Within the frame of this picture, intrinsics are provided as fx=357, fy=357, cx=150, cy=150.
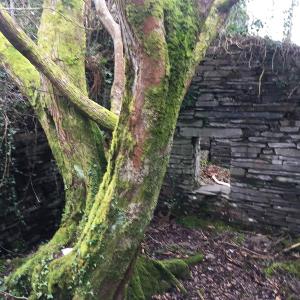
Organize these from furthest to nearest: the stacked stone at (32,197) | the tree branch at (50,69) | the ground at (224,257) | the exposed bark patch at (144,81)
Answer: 1. the stacked stone at (32,197)
2. the ground at (224,257)
3. the tree branch at (50,69)
4. the exposed bark patch at (144,81)

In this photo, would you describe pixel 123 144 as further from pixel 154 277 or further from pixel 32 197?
pixel 32 197

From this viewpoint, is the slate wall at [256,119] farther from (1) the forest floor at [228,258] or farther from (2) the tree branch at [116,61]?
(2) the tree branch at [116,61]

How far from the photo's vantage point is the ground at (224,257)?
3682 millimetres

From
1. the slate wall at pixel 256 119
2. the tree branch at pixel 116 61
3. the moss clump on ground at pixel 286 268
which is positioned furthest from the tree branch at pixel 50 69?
the moss clump on ground at pixel 286 268

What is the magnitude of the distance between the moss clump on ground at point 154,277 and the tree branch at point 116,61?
1495 mm

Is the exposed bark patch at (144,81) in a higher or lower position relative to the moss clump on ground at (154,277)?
higher

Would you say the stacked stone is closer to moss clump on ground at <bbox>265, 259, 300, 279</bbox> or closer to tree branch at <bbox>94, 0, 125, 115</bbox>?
tree branch at <bbox>94, 0, 125, 115</bbox>

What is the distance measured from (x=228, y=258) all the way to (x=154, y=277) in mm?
1288

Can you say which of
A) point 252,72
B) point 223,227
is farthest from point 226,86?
point 223,227

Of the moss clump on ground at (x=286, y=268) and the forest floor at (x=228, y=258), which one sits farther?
the moss clump on ground at (x=286, y=268)

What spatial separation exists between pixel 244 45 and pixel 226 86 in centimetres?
58

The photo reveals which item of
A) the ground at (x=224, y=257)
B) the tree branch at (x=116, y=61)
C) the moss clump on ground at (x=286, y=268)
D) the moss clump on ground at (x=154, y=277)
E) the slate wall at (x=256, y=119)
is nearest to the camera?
the moss clump on ground at (x=154, y=277)

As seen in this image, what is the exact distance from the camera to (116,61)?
3.72 metres

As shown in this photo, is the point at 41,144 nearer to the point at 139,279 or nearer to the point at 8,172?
the point at 8,172
